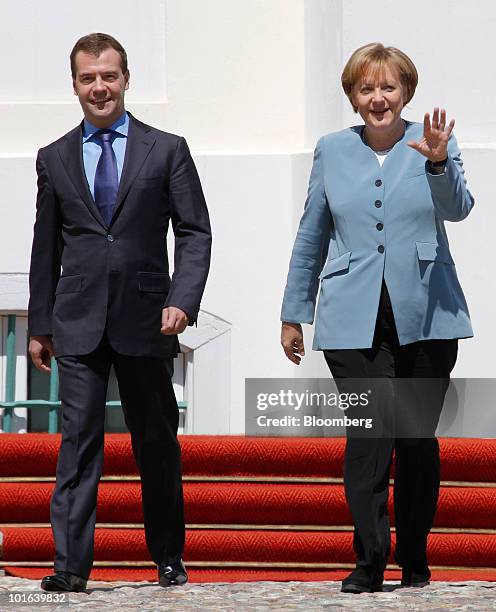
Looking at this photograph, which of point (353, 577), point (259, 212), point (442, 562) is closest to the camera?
point (353, 577)

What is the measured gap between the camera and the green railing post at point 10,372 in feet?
23.1

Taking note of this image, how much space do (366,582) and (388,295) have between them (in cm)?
80

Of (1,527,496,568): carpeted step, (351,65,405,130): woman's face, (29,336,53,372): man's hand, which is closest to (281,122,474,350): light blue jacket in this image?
(351,65,405,130): woman's face

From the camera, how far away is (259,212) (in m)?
7.02

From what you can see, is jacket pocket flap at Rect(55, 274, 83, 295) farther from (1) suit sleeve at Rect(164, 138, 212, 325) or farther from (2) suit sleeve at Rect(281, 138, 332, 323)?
(2) suit sleeve at Rect(281, 138, 332, 323)

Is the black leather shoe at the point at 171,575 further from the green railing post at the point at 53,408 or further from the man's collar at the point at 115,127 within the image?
the green railing post at the point at 53,408

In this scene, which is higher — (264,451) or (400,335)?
(400,335)

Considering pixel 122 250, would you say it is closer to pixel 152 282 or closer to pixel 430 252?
pixel 152 282

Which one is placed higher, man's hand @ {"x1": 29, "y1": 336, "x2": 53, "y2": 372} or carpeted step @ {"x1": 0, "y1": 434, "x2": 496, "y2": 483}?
man's hand @ {"x1": 29, "y1": 336, "x2": 53, "y2": 372}

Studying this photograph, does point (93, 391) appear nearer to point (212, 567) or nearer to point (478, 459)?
point (212, 567)

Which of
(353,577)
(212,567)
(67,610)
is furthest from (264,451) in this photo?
(67,610)

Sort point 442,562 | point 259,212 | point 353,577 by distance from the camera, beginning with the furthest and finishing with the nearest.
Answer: point 259,212
point 442,562
point 353,577

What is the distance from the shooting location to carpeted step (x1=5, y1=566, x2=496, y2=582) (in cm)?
519

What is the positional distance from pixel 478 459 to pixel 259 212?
1.93m
